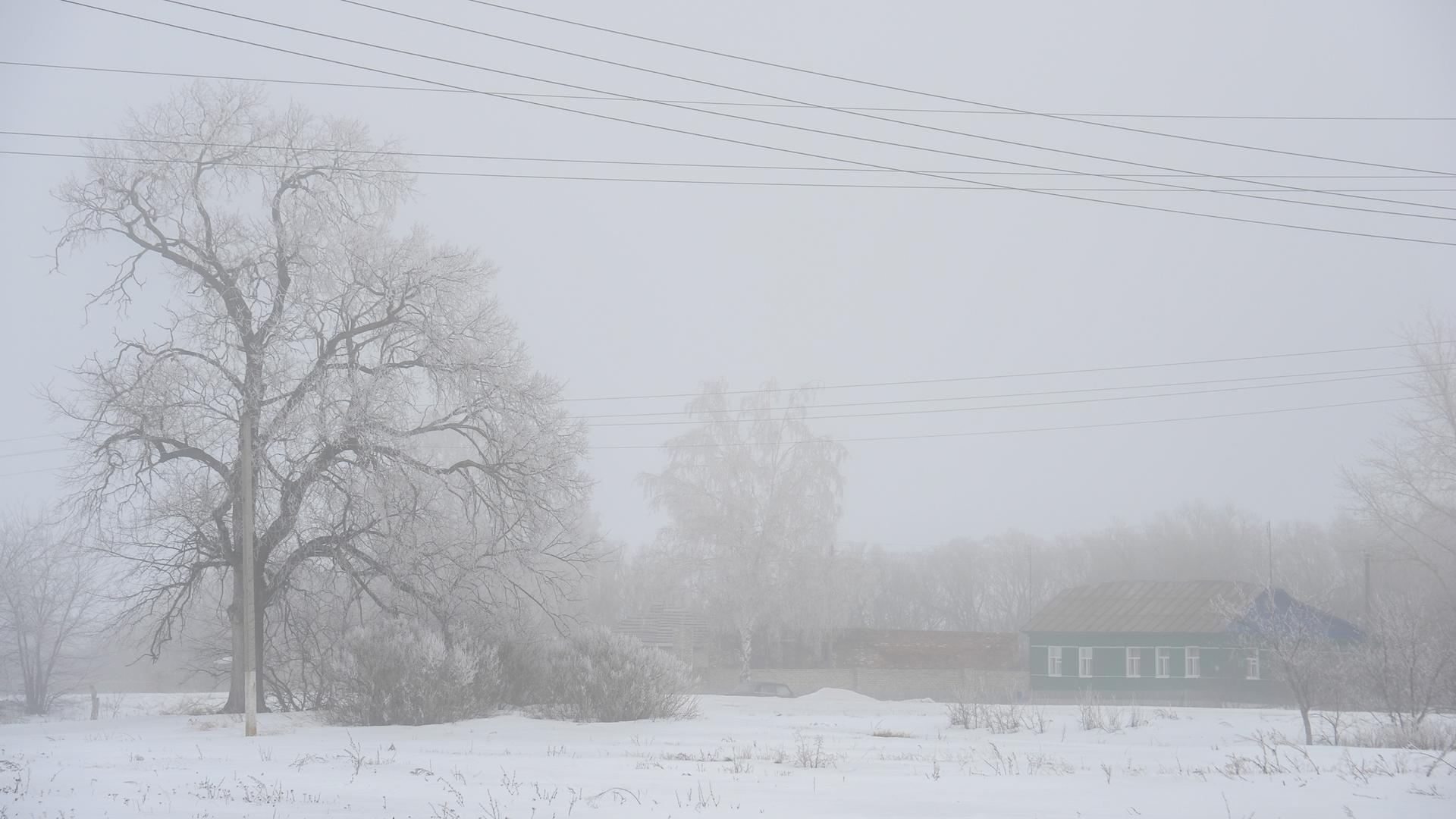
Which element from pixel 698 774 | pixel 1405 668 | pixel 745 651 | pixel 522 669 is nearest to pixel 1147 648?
pixel 745 651

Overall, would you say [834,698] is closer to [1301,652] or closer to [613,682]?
[613,682]

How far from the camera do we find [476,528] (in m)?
27.3

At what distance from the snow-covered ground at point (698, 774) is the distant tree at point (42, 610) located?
77.4 ft

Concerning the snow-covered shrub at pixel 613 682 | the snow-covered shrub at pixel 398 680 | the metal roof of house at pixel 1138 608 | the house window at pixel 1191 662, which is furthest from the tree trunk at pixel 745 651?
the snow-covered shrub at pixel 398 680

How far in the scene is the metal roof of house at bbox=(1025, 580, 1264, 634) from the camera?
48.4m

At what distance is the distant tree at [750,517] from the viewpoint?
54.2 metres

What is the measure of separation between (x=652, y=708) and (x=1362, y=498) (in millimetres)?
34518

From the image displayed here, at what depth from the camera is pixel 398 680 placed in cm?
2164

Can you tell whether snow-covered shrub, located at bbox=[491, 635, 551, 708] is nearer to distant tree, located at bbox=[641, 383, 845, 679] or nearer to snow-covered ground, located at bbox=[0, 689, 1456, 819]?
snow-covered ground, located at bbox=[0, 689, 1456, 819]

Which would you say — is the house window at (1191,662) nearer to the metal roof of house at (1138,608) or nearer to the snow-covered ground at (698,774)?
the metal roof of house at (1138,608)

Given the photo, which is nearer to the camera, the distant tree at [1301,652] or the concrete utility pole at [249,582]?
the distant tree at [1301,652]

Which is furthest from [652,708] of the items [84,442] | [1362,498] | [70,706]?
[1362,498]

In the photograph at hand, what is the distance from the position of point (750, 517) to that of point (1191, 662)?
2124 centimetres

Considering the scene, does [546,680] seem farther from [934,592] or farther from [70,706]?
[934,592]
